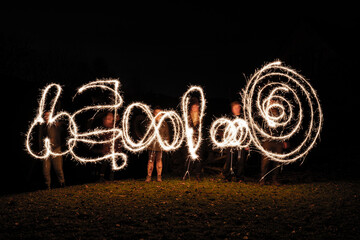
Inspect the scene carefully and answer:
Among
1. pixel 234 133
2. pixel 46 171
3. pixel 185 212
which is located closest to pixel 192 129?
pixel 234 133

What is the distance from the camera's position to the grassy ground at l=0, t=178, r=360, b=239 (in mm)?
3660

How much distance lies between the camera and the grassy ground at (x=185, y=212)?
3.66m

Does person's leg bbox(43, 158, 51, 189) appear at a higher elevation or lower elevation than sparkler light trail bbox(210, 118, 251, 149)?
lower

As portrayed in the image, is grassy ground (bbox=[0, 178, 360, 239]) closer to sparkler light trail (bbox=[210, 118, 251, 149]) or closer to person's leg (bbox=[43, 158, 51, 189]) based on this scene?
person's leg (bbox=[43, 158, 51, 189])

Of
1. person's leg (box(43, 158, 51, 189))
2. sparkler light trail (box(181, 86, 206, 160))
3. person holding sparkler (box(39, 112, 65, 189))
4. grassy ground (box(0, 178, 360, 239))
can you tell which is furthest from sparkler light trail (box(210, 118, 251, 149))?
person's leg (box(43, 158, 51, 189))

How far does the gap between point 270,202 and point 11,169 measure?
17.8 feet

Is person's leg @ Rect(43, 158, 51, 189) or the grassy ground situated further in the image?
person's leg @ Rect(43, 158, 51, 189)

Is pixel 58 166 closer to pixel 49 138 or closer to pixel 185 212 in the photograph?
pixel 49 138

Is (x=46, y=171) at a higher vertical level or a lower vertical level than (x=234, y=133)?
lower

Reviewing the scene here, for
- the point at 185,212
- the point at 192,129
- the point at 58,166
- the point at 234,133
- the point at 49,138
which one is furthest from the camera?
the point at 192,129

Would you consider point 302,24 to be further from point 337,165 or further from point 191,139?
point 191,139

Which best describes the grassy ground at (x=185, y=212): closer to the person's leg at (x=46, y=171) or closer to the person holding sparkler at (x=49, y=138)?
the person's leg at (x=46, y=171)

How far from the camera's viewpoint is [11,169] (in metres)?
6.47

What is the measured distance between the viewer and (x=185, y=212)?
14.8ft
